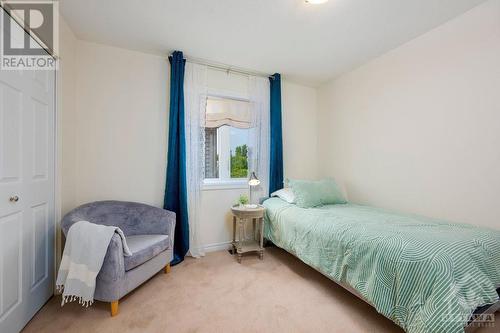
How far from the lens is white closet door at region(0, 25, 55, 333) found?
1390 mm

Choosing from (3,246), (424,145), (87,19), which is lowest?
(3,246)

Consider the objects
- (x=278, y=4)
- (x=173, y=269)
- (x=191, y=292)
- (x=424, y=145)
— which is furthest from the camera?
(x=173, y=269)

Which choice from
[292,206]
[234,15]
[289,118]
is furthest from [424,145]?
[234,15]

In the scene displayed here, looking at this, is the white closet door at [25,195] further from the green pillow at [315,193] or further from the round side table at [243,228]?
the green pillow at [315,193]

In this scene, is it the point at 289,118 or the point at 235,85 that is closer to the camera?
the point at 235,85

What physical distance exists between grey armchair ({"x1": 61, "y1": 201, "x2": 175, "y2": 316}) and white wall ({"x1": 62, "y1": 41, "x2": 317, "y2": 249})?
0.95 feet

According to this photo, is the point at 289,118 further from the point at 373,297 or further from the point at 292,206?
the point at 373,297

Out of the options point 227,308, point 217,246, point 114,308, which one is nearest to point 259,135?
point 217,246

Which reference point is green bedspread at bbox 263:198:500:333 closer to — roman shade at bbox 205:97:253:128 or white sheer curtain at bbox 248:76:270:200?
white sheer curtain at bbox 248:76:270:200

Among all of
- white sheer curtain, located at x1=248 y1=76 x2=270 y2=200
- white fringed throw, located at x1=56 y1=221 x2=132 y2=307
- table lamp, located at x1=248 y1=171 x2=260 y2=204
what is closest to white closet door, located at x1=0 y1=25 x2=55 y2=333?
white fringed throw, located at x1=56 y1=221 x2=132 y2=307

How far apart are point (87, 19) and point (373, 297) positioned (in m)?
3.37

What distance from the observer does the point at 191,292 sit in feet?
6.67

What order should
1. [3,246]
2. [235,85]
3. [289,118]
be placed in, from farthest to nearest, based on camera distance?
[289,118]
[235,85]
[3,246]

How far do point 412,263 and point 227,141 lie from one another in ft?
8.15
